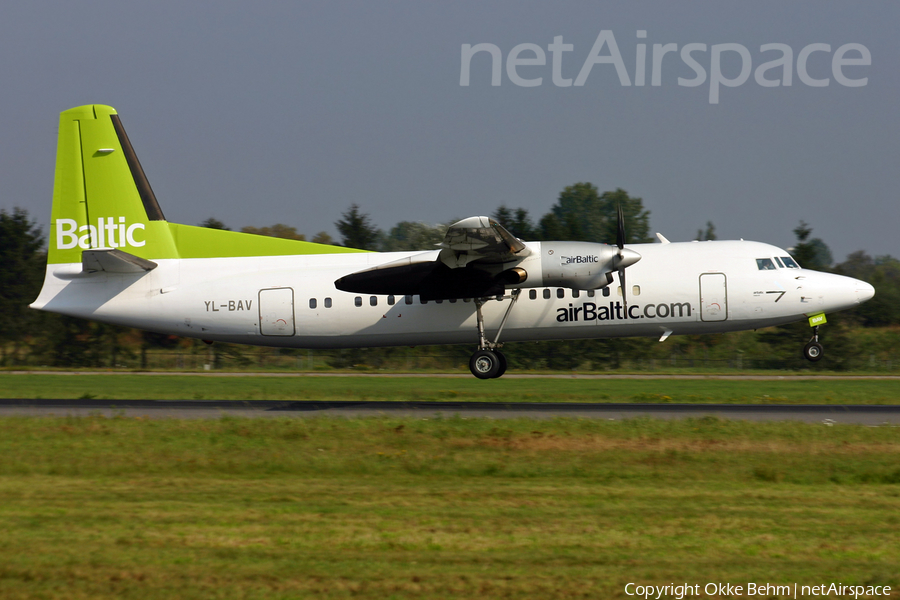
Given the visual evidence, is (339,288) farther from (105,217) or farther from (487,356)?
(105,217)

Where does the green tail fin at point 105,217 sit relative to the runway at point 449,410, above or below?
above

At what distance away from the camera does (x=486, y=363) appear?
20.9 meters

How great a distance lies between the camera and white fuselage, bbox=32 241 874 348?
20.8 metres

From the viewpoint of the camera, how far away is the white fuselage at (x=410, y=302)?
821 inches

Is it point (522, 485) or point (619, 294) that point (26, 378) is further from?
point (522, 485)

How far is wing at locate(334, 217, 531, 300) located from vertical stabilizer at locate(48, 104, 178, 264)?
19.4ft

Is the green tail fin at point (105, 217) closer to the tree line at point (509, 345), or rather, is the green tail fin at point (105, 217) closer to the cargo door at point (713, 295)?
the cargo door at point (713, 295)

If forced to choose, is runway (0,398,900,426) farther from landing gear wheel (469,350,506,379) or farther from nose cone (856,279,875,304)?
nose cone (856,279,875,304)

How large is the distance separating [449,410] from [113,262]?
9.62 meters

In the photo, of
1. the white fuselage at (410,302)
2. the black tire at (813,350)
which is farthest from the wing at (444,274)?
the black tire at (813,350)

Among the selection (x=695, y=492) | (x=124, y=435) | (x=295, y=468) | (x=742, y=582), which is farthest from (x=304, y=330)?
(x=742, y=582)

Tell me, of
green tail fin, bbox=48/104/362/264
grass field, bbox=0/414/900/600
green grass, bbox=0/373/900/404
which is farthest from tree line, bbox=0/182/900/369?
grass field, bbox=0/414/900/600

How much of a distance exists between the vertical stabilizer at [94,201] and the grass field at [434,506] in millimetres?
6990

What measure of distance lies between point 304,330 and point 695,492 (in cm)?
1299
